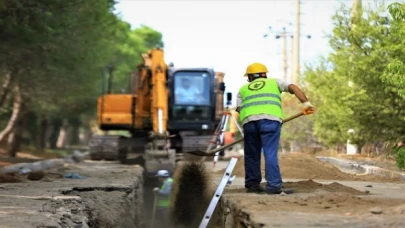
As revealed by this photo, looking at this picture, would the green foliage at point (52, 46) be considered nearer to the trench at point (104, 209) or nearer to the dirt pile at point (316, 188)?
the trench at point (104, 209)

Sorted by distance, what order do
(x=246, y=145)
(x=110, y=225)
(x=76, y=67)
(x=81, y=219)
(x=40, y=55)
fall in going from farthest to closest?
(x=76, y=67) < (x=40, y=55) < (x=110, y=225) < (x=246, y=145) < (x=81, y=219)

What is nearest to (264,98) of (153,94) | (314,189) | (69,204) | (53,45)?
(314,189)

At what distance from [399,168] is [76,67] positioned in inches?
525

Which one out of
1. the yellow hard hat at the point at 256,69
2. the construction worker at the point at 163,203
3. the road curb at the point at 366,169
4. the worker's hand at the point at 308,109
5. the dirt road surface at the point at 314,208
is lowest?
the construction worker at the point at 163,203

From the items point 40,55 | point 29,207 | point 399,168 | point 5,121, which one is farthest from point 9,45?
point 5,121

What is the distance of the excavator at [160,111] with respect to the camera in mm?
21734

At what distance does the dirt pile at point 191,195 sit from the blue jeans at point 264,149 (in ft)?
4.48

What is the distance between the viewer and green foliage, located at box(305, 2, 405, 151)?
2033 cm

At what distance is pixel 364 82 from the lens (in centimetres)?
2098

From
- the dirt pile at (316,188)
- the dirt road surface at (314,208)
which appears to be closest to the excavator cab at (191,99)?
the dirt road surface at (314,208)

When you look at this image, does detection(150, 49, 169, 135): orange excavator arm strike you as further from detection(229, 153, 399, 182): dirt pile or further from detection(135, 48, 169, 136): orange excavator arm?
detection(229, 153, 399, 182): dirt pile

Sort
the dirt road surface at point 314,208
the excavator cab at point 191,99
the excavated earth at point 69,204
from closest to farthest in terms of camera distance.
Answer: the dirt road surface at point 314,208, the excavated earth at point 69,204, the excavator cab at point 191,99

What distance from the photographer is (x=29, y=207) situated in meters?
9.14

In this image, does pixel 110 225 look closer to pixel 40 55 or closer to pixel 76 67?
pixel 40 55
